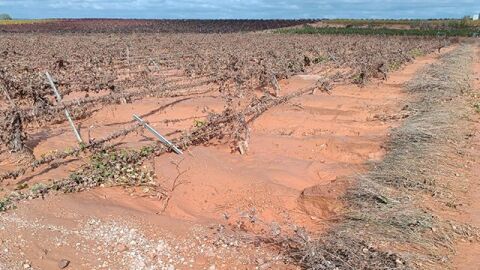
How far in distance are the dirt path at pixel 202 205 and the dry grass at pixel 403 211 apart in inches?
12.9

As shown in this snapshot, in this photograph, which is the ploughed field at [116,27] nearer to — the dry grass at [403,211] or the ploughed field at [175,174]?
the ploughed field at [175,174]

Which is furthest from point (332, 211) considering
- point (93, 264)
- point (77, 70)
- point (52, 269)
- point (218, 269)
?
point (77, 70)

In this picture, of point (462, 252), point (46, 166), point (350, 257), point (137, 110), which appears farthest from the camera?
point (137, 110)

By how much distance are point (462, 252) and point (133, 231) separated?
3.26 m

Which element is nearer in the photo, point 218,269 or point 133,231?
point 218,269

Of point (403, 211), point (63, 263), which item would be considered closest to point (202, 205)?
point (63, 263)

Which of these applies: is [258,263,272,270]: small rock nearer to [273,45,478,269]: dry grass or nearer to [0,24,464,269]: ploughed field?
[0,24,464,269]: ploughed field

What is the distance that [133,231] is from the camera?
491 centimetres

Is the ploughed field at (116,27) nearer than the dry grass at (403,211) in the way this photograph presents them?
No

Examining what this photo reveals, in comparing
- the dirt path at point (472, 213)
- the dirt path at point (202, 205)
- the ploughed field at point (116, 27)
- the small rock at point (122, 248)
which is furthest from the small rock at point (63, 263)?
the ploughed field at point (116, 27)

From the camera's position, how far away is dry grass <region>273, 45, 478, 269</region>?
4.23m

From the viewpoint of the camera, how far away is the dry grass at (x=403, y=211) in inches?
167

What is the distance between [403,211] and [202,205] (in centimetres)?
234

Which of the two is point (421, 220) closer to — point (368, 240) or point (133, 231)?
point (368, 240)
